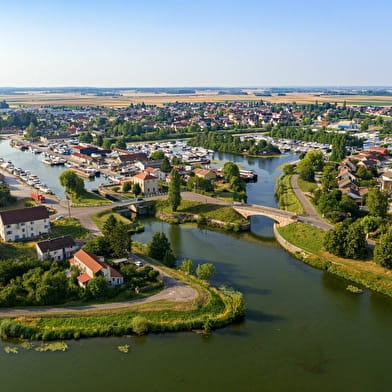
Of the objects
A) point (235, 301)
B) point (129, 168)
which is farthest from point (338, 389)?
point (129, 168)

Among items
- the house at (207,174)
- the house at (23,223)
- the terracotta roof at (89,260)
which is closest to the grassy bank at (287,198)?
the house at (207,174)

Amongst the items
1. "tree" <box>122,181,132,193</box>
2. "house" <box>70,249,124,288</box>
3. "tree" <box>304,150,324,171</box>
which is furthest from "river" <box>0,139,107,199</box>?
"tree" <box>304,150,324,171</box>

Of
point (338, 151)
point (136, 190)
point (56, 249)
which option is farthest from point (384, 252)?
point (338, 151)

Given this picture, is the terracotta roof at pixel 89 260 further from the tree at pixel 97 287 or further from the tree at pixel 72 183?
the tree at pixel 72 183

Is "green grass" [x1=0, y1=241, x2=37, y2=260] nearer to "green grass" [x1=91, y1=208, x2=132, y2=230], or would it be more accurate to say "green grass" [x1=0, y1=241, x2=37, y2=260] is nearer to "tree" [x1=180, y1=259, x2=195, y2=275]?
"green grass" [x1=91, y1=208, x2=132, y2=230]

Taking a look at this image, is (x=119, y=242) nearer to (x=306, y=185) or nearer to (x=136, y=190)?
(x=136, y=190)

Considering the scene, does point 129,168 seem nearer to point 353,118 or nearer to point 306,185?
point 306,185

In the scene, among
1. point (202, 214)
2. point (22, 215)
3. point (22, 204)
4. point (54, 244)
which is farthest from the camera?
point (22, 204)
